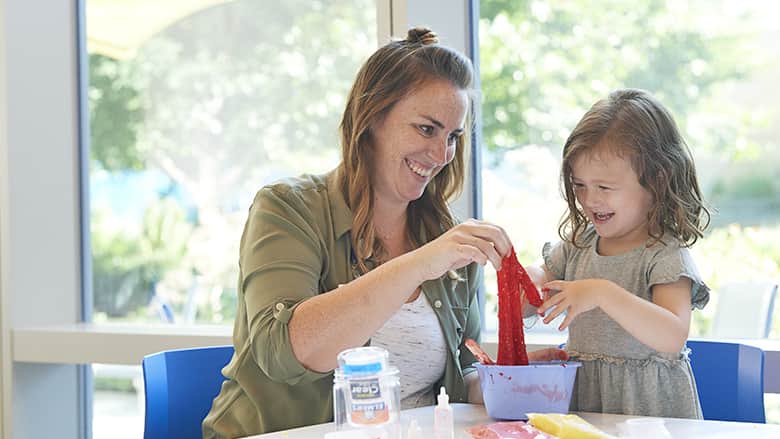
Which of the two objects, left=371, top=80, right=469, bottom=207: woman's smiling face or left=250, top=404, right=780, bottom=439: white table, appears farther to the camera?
left=371, top=80, right=469, bottom=207: woman's smiling face

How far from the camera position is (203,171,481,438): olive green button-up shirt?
187 centimetres

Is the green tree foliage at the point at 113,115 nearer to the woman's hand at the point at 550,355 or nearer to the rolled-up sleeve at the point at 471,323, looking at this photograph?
the rolled-up sleeve at the point at 471,323

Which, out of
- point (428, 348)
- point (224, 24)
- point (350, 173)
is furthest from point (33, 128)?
point (428, 348)

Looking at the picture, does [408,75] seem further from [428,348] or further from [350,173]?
[428,348]

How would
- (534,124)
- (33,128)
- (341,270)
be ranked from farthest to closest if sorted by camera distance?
(33,128)
(534,124)
(341,270)

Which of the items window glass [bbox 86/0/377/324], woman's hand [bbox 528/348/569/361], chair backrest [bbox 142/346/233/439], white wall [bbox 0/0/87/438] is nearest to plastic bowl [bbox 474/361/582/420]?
woman's hand [bbox 528/348/569/361]

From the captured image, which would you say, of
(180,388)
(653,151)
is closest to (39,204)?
(180,388)

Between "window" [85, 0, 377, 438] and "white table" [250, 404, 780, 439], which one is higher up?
"window" [85, 0, 377, 438]

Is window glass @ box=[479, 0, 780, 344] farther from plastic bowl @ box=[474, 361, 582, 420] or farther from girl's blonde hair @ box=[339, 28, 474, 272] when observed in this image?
plastic bowl @ box=[474, 361, 582, 420]

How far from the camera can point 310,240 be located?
1976 millimetres

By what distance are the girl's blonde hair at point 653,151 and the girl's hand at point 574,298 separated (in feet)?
0.90

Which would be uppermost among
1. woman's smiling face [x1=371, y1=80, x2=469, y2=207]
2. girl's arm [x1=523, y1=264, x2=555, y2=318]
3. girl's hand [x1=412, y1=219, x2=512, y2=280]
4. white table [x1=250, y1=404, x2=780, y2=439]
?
woman's smiling face [x1=371, y1=80, x2=469, y2=207]

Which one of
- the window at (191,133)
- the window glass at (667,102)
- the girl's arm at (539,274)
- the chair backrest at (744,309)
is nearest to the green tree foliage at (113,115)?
the window at (191,133)

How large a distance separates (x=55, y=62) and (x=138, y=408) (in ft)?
3.71
